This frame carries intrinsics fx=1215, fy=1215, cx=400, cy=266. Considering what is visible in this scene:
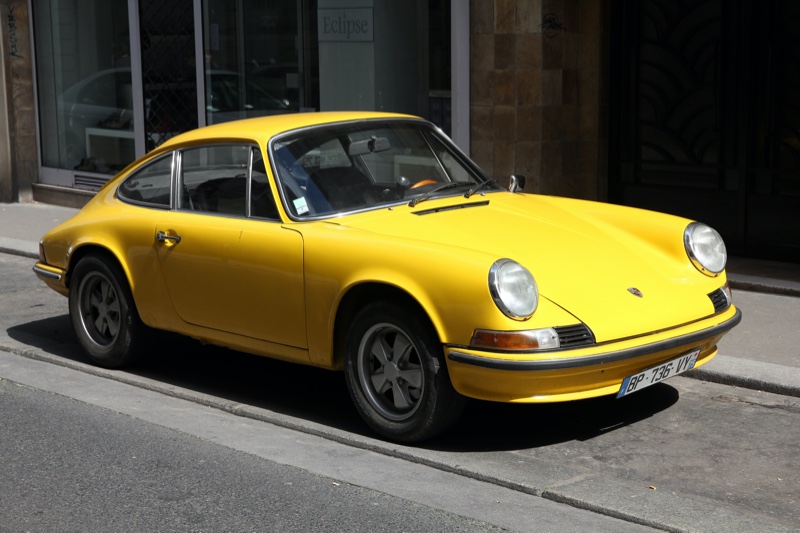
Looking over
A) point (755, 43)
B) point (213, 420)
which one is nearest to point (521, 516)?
point (213, 420)

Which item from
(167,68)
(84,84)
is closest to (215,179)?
(167,68)

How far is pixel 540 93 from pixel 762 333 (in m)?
3.72

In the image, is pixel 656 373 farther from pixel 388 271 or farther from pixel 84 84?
pixel 84 84

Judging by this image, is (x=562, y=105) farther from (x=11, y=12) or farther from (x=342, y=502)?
(x=11, y=12)

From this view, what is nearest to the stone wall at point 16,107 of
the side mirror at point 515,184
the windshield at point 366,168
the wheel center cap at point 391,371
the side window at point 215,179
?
the side window at point 215,179

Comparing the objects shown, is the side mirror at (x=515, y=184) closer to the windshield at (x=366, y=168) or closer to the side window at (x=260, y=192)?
the windshield at (x=366, y=168)

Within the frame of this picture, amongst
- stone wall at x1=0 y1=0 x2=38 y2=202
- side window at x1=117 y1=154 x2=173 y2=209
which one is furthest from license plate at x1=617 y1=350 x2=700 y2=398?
stone wall at x1=0 y1=0 x2=38 y2=202

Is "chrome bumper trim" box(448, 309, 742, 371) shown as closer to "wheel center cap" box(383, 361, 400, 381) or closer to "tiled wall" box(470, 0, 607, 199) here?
"wheel center cap" box(383, 361, 400, 381)

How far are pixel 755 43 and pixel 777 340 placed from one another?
10.9 feet

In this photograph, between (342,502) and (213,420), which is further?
(213,420)

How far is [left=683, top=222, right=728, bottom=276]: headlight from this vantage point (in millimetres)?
6359

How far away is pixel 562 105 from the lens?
1115cm

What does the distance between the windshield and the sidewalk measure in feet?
5.93

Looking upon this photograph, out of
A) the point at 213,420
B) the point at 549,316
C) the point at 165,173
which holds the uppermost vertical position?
the point at 165,173
